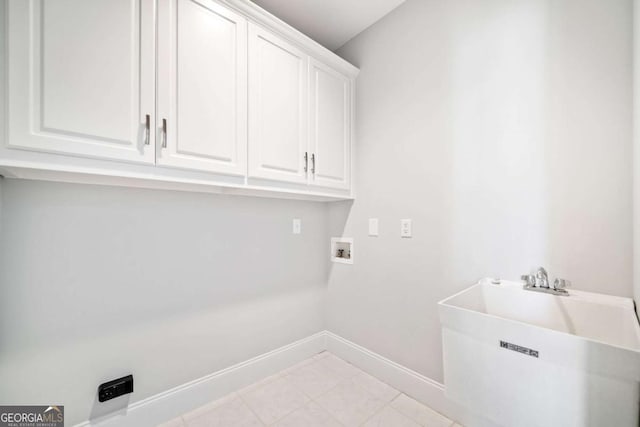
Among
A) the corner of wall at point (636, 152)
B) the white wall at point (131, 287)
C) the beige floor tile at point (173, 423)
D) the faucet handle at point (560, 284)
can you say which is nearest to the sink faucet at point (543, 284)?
the faucet handle at point (560, 284)

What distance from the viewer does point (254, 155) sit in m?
1.53

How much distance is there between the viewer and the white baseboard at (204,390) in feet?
4.59

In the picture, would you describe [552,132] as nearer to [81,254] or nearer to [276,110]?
[276,110]

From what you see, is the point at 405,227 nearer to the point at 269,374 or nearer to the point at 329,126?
the point at 329,126

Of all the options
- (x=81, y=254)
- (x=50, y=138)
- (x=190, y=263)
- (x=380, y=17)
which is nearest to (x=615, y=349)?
(x=190, y=263)

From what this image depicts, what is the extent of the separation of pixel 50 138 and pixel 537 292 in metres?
2.12

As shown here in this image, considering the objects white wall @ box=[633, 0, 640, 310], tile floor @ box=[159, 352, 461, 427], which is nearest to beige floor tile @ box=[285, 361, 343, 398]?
tile floor @ box=[159, 352, 461, 427]

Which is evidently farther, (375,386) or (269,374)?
(269,374)

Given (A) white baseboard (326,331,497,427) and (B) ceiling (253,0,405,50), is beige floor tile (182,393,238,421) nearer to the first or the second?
(A) white baseboard (326,331,497,427)

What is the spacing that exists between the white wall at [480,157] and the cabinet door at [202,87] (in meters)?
1.02

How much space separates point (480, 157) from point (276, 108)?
4.05 ft

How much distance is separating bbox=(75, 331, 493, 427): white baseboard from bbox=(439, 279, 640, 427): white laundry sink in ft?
1.85

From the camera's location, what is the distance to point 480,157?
1.47 m

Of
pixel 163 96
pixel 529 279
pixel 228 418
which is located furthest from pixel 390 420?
pixel 163 96
